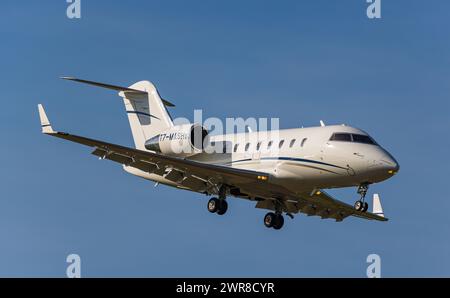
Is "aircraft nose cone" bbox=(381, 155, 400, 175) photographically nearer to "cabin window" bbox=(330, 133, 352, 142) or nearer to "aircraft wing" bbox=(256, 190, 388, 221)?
"cabin window" bbox=(330, 133, 352, 142)

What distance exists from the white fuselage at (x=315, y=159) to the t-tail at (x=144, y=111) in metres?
4.56

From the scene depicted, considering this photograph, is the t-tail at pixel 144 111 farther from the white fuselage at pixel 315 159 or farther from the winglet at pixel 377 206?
the winglet at pixel 377 206

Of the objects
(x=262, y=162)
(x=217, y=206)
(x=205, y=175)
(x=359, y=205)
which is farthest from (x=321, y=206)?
(x=359, y=205)

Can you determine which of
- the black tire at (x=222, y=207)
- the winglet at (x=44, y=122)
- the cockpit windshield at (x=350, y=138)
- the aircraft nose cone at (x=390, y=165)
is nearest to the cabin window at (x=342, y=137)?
the cockpit windshield at (x=350, y=138)

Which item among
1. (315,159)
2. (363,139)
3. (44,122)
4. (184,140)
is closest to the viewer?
(44,122)

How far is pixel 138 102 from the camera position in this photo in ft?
117

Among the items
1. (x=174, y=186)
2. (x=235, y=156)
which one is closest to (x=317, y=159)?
(x=235, y=156)

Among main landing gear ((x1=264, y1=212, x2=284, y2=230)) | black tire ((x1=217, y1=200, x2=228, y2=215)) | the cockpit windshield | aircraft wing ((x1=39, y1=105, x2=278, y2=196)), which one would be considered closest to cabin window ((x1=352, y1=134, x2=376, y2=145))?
the cockpit windshield

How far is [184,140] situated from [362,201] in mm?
6613

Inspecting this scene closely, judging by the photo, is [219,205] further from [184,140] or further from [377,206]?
[377,206]

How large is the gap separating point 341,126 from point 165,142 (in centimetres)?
624

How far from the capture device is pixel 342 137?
96.7ft

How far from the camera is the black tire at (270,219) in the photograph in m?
32.9
